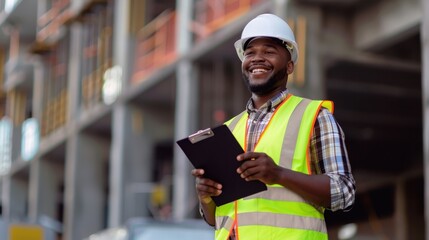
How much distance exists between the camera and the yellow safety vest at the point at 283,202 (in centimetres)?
357

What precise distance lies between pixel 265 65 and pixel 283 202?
48 centimetres

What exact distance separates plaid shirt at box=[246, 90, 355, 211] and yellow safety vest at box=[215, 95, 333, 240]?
3cm

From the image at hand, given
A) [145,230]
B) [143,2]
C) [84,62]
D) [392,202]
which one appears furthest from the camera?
[84,62]

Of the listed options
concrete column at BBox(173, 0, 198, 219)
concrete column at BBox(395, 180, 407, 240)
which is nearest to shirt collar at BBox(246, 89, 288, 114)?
concrete column at BBox(173, 0, 198, 219)

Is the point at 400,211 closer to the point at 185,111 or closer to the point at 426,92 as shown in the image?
the point at 185,111

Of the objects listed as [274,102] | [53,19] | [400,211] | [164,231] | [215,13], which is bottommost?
[274,102]

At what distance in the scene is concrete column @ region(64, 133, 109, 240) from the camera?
3136cm

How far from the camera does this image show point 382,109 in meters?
25.1

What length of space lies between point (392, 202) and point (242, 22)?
39.9 feet

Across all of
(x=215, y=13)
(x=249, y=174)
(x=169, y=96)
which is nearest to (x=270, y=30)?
(x=249, y=174)

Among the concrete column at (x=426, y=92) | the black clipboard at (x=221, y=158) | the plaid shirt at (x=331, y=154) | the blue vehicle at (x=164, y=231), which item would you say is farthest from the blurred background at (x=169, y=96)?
the black clipboard at (x=221, y=158)

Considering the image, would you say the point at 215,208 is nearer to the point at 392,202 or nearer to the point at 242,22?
the point at 242,22

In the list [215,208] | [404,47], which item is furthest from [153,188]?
[215,208]

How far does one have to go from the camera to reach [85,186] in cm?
3169
